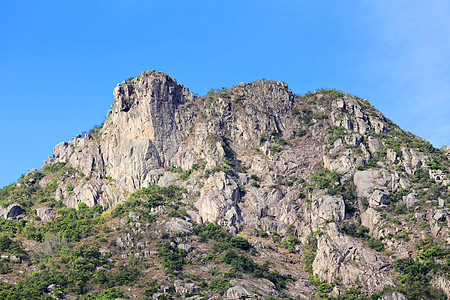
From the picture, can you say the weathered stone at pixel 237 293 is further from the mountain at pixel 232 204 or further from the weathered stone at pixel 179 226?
the weathered stone at pixel 179 226

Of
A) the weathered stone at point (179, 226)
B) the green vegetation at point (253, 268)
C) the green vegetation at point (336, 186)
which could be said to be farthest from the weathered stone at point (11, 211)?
the green vegetation at point (336, 186)

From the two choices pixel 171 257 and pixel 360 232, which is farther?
pixel 360 232

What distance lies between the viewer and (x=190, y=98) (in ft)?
564

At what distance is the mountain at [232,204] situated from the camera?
121 metres

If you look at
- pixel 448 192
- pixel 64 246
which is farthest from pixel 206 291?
pixel 448 192

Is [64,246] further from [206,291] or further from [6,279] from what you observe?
[206,291]

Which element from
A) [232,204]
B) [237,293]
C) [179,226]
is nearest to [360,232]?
[232,204]

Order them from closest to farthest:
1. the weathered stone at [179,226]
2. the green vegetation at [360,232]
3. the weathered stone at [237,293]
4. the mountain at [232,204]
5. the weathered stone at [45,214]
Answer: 1. the weathered stone at [237,293]
2. the mountain at [232,204]
3. the green vegetation at [360,232]
4. the weathered stone at [179,226]
5. the weathered stone at [45,214]

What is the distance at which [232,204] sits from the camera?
5586 inches

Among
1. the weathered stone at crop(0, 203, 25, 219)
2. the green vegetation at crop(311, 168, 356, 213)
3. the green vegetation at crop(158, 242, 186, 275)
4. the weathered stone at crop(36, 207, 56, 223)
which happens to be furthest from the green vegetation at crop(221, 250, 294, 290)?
the weathered stone at crop(0, 203, 25, 219)

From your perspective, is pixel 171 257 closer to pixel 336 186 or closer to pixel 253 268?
pixel 253 268

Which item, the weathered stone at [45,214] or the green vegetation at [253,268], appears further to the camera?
the weathered stone at [45,214]

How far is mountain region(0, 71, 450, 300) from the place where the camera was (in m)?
121

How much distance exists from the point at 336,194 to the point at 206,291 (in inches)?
1555
